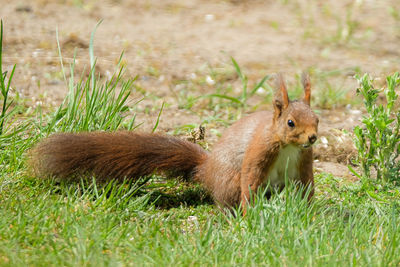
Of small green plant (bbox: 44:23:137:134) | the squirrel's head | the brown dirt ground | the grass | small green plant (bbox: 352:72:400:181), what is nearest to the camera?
the grass

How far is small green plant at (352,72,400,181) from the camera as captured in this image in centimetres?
316

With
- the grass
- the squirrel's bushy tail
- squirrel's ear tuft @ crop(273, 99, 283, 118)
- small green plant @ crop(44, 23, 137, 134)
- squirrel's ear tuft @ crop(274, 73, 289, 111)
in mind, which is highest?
squirrel's ear tuft @ crop(274, 73, 289, 111)

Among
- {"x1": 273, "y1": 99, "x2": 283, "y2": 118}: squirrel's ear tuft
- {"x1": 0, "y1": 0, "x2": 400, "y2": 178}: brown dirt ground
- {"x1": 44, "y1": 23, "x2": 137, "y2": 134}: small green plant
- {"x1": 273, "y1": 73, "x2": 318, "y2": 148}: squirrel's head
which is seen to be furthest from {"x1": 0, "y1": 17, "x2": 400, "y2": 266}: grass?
{"x1": 0, "y1": 0, "x2": 400, "y2": 178}: brown dirt ground

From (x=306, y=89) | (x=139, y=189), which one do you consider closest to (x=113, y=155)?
(x=139, y=189)

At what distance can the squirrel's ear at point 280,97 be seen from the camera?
9.54ft

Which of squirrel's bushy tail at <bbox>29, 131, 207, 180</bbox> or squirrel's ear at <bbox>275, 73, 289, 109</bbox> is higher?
squirrel's ear at <bbox>275, 73, 289, 109</bbox>

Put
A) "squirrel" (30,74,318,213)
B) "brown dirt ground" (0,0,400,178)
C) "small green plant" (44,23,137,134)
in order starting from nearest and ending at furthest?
"squirrel" (30,74,318,213)
"small green plant" (44,23,137,134)
"brown dirt ground" (0,0,400,178)

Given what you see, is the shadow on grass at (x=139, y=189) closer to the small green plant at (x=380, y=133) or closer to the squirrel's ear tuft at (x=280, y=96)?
the squirrel's ear tuft at (x=280, y=96)

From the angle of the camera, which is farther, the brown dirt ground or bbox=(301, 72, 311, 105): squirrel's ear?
the brown dirt ground

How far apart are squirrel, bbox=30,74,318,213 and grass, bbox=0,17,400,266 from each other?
0.10 metres

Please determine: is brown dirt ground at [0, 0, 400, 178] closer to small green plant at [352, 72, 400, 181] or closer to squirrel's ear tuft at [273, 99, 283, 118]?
small green plant at [352, 72, 400, 181]

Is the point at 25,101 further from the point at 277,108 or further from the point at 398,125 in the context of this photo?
the point at 398,125

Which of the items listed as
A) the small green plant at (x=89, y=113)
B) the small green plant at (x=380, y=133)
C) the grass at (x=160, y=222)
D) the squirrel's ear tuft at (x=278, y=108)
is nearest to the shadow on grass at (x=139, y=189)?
the grass at (x=160, y=222)

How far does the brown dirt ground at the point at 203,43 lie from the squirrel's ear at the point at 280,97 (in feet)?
3.45
